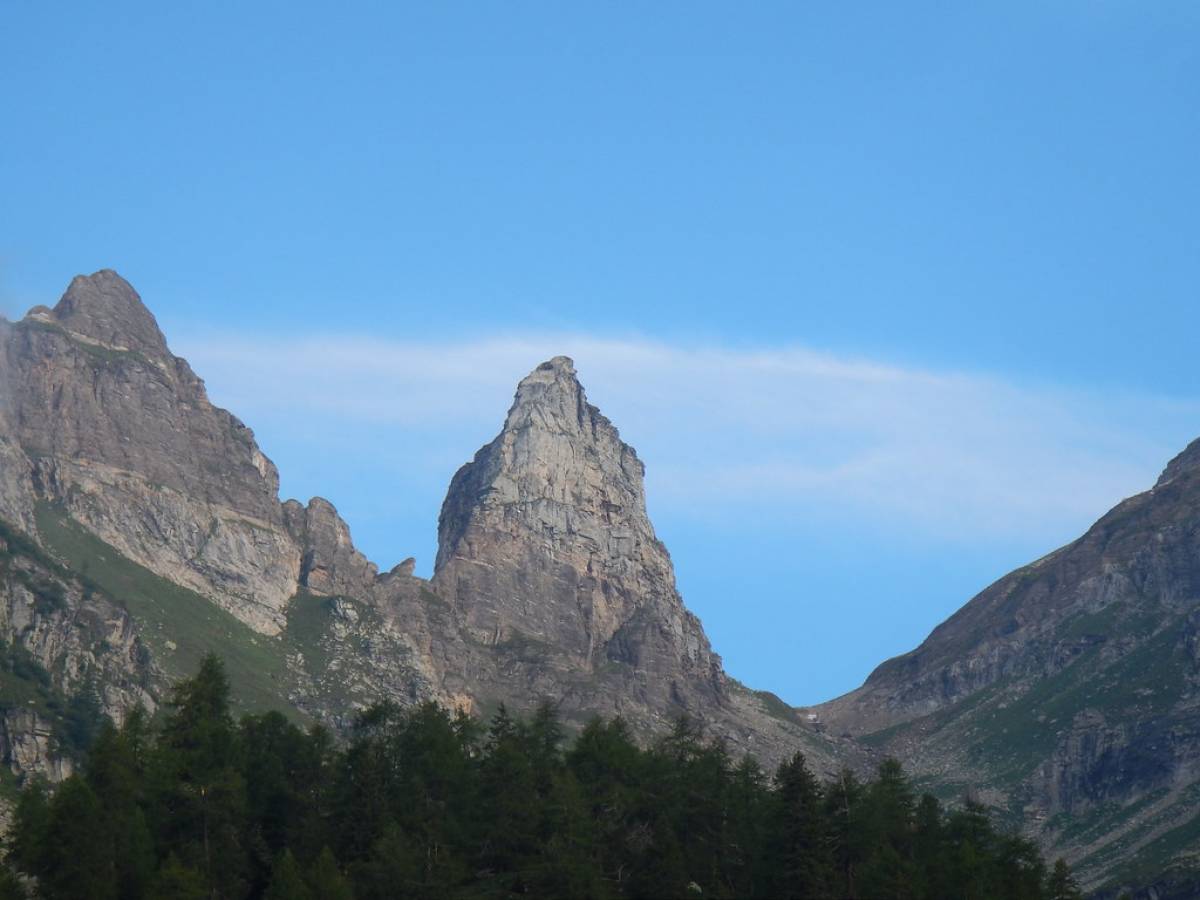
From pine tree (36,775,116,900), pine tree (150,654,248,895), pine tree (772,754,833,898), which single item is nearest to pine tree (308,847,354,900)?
pine tree (150,654,248,895)

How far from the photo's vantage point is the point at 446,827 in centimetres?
13575

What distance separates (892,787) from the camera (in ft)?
481

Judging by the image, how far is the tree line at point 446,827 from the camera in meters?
126

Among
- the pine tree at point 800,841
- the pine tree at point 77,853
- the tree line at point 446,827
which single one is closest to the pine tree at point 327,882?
the tree line at point 446,827

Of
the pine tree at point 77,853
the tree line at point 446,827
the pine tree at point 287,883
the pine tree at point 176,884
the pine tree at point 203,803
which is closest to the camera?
the pine tree at point 287,883

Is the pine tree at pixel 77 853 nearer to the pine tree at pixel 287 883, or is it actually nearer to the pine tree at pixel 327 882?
the pine tree at pixel 287 883

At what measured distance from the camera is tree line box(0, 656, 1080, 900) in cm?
12569

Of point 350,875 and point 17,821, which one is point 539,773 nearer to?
point 350,875

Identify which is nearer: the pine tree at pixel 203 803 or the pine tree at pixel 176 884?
the pine tree at pixel 176 884

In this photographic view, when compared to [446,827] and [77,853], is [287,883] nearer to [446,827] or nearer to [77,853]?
[77,853]

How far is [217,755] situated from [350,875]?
1430cm

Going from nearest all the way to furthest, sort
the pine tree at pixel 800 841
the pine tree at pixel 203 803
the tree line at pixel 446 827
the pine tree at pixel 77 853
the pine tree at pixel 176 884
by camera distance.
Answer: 1. the pine tree at pixel 176 884
2. the pine tree at pixel 77 853
3. the tree line at pixel 446 827
4. the pine tree at pixel 203 803
5. the pine tree at pixel 800 841

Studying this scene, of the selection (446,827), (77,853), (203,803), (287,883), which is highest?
(446,827)

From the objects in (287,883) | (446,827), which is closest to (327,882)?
(287,883)
